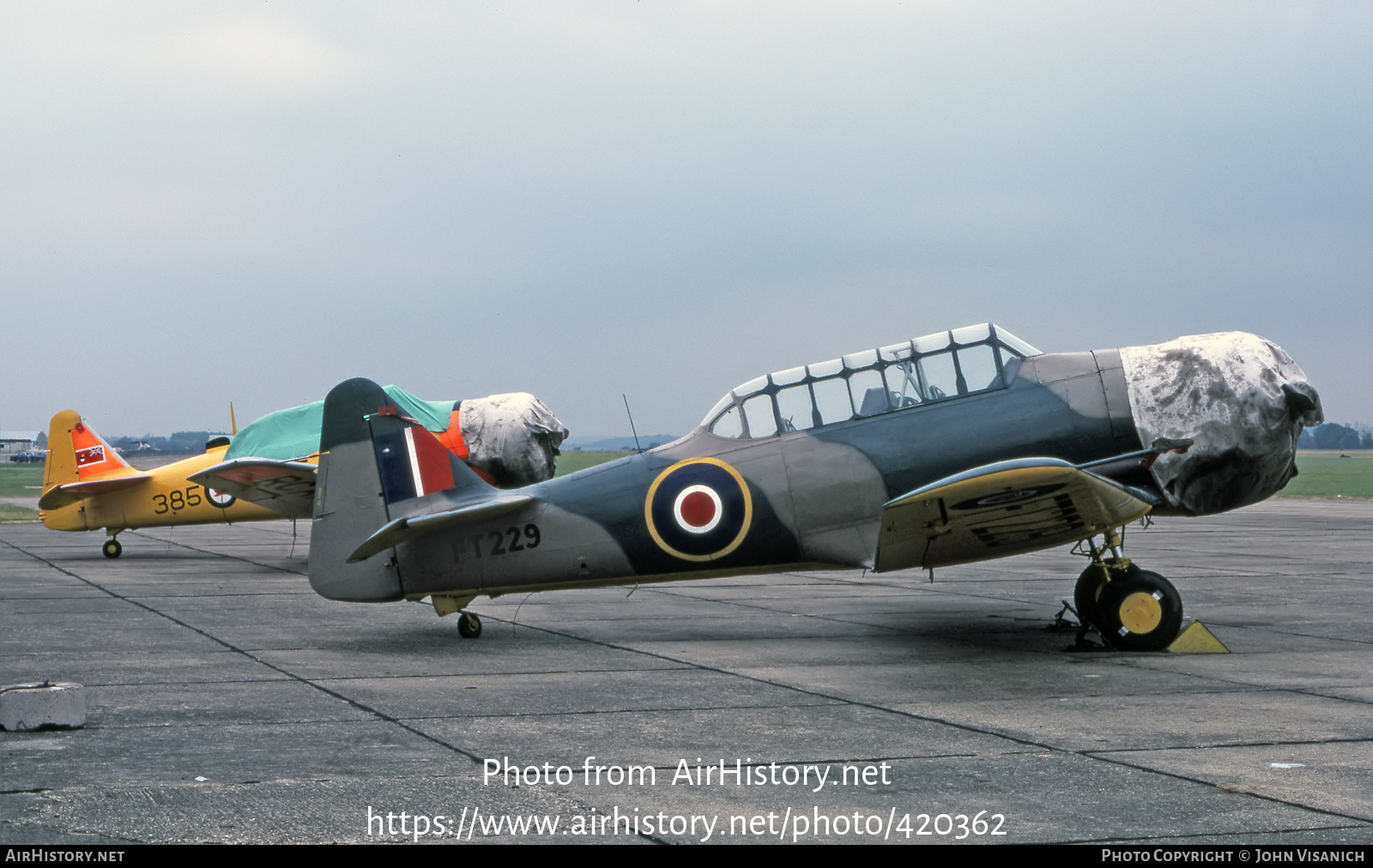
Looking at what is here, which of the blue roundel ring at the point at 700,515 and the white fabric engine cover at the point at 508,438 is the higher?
the white fabric engine cover at the point at 508,438

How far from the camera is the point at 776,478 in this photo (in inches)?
412

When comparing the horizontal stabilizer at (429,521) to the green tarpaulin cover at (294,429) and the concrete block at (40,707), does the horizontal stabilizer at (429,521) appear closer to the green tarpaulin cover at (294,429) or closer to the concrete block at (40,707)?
the concrete block at (40,707)

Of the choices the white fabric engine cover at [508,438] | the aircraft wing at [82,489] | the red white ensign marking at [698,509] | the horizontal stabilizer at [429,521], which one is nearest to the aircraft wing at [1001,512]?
the red white ensign marking at [698,509]

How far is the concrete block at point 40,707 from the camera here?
6.73m


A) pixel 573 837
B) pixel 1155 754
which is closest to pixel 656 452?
pixel 1155 754

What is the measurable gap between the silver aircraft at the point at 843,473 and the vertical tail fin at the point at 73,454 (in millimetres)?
14011

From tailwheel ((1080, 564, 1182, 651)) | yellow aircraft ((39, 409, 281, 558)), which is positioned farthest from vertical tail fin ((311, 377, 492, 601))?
yellow aircraft ((39, 409, 281, 558))

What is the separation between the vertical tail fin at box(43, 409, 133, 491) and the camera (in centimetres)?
2258

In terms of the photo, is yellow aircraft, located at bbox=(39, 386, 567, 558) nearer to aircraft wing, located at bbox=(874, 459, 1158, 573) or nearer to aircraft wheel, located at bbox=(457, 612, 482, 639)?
aircraft wheel, located at bbox=(457, 612, 482, 639)

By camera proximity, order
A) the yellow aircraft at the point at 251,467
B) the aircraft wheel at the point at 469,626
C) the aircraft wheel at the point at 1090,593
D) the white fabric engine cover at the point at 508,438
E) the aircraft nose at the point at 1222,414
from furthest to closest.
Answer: the white fabric engine cover at the point at 508,438 → the yellow aircraft at the point at 251,467 → the aircraft wheel at the point at 469,626 → the aircraft wheel at the point at 1090,593 → the aircraft nose at the point at 1222,414

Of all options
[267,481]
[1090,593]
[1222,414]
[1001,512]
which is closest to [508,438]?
[267,481]

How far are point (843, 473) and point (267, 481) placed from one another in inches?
419

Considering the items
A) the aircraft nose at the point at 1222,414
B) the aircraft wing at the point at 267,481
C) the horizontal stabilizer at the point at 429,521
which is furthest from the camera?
the aircraft wing at the point at 267,481
